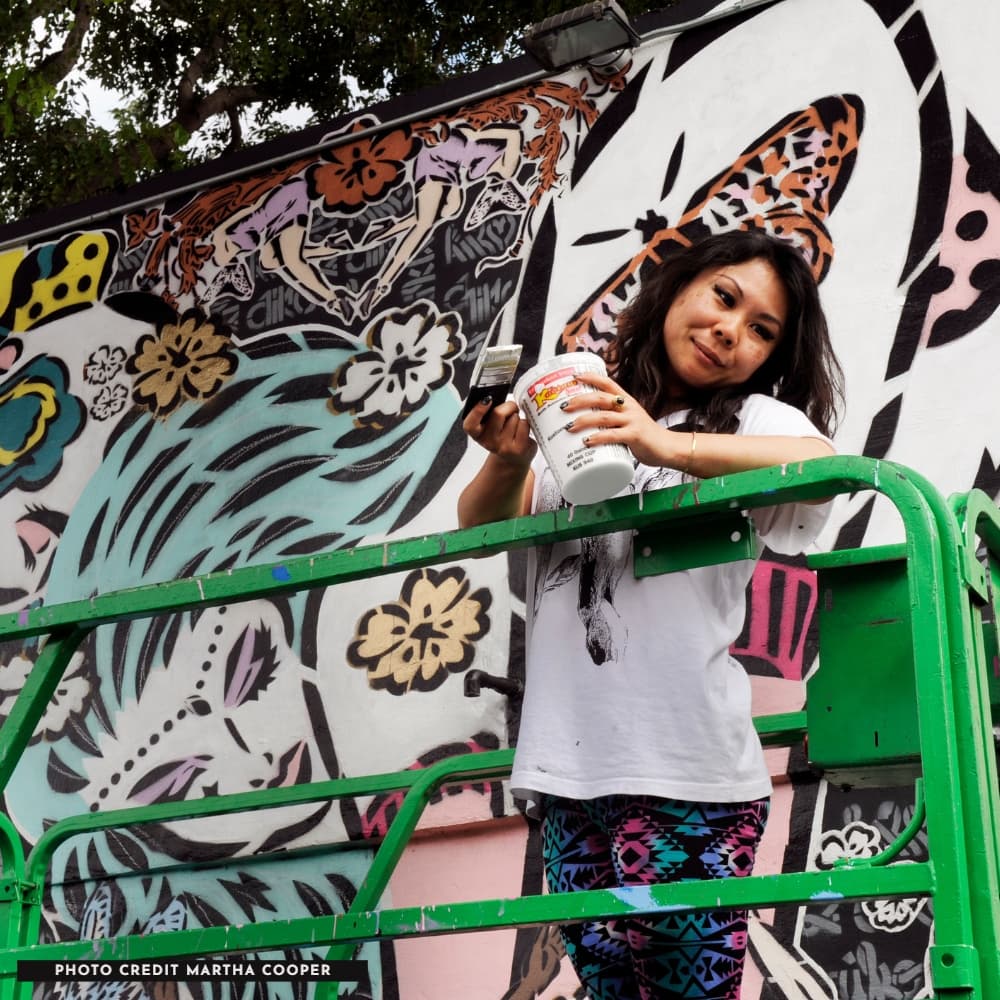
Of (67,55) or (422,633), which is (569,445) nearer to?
(422,633)

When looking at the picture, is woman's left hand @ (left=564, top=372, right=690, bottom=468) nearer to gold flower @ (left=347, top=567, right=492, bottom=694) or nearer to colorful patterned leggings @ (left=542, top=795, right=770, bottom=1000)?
colorful patterned leggings @ (left=542, top=795, right=770, bottom=1000)

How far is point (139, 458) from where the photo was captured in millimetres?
4281

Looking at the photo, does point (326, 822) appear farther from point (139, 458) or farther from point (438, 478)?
point (139, 458)

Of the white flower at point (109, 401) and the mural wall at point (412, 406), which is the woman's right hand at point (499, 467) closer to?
the mural wall at point (412, 406)

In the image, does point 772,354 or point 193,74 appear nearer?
point 772,354

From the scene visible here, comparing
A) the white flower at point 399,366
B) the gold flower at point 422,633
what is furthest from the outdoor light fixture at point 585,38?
the gold flower at point 422,633

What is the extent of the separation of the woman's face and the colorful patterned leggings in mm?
658

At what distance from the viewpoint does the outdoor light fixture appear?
3730 mm

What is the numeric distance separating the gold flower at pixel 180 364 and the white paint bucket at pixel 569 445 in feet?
7.97

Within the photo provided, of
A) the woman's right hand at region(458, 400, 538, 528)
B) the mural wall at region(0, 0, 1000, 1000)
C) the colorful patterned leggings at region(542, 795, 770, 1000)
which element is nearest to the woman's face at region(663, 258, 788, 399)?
the woman's right hand at region(458, 400, 538, 528)

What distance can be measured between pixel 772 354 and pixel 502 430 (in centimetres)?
49

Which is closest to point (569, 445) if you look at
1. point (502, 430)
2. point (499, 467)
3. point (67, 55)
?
point (502, 430)

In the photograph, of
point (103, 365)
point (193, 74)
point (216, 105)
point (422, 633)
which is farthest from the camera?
point (216, 105)

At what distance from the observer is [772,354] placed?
2373mm
